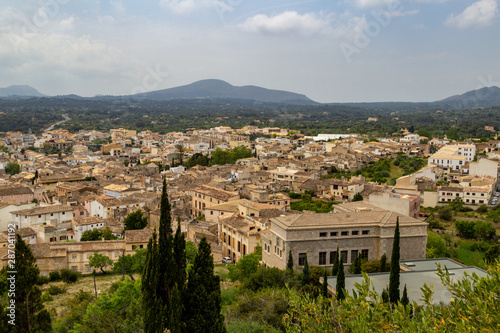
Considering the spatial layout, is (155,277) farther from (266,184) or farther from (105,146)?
(105,146)

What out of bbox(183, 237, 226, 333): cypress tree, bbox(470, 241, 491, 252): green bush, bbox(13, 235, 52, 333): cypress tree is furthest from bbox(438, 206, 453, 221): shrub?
bbox(13, 235, 52, 333): cypress tree

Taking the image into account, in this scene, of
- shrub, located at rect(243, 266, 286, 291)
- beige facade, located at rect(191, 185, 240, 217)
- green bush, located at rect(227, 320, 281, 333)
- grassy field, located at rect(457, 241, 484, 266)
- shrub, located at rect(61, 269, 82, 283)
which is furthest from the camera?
beige facade, located at rect(191, 185, 240, 217)

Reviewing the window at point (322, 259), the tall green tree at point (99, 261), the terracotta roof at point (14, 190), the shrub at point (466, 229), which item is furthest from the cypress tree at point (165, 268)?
the terracotta roof at point (14, 190)

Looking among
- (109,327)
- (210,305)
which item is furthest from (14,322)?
(210,305)

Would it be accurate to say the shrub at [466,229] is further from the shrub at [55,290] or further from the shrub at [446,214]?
the shrub at [55,290]

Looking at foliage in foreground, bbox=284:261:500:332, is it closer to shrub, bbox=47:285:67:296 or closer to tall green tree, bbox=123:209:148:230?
shrub, bbox=47:285:67:296
